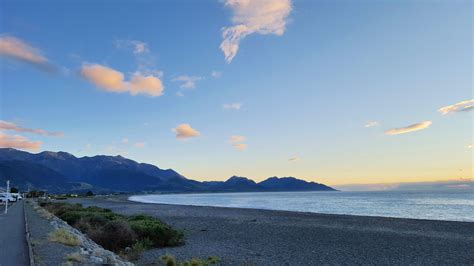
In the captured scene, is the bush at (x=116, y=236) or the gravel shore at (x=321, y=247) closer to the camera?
the gravel shore at (x=321, y=247)

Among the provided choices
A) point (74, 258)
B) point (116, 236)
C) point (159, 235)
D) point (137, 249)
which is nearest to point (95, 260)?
point (74, 258)

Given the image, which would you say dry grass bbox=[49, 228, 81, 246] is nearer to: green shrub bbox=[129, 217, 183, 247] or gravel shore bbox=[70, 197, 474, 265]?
gravel shore bbox=[70, 197, 474, 265]

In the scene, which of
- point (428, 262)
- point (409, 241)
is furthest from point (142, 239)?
point (409, 241)

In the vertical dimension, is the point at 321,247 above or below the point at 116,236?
below

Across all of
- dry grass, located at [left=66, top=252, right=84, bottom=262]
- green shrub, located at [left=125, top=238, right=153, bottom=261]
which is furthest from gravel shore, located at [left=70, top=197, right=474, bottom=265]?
dry grass, located at [left=66, top=252, right=84, bottom=262]

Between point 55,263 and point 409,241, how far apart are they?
15.4 m

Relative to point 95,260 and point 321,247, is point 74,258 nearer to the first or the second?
point 95,260

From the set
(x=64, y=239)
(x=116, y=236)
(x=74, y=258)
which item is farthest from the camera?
(x=116, y=236)

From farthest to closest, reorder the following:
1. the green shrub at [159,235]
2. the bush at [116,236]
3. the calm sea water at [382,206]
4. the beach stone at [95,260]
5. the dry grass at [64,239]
A: 1. the calm sea water at [382,206]
2. the green shrub at [159,235]
3. the bush at [116,236]
4. the dry grass at [64,239]
5. the beach stone at [95,260]

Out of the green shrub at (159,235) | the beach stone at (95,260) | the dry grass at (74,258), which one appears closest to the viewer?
the dry grass at (74,258)

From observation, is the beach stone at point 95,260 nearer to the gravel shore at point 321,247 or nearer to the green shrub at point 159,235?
the gravel shore at point 321,247

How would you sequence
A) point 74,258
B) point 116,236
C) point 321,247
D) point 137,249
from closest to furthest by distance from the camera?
point 74,258 → point 137,249 → point 116,236 → point 321,247

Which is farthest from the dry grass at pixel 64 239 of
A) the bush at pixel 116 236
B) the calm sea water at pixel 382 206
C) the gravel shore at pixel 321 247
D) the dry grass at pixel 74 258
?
the calm sea water at pixel 382 206

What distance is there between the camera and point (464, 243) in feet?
60.5
